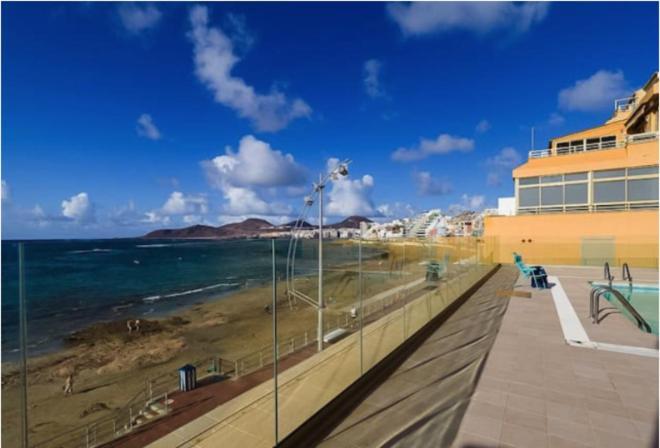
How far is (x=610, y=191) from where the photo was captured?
16.8 m

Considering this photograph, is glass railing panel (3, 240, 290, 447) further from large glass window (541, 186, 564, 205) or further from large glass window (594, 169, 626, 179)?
large glass window (594, 169, 626, 179)

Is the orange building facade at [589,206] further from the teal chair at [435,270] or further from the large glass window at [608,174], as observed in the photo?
the teal chair at [435,270]

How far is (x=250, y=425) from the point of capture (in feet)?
8.99

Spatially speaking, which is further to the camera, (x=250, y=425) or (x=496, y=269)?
(x=496, y=269)

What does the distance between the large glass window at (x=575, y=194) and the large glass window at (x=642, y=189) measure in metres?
1.82

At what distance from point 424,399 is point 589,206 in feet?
63.0

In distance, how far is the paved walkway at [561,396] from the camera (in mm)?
2762

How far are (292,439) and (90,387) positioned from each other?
953 centimetres

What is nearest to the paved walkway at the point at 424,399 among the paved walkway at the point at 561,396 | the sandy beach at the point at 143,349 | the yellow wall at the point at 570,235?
the paved walkway at the point at 561,396

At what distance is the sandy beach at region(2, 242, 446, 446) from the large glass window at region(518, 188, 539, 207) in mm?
12420

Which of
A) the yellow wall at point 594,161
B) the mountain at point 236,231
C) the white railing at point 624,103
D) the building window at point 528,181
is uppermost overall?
the white railing at point 624,103

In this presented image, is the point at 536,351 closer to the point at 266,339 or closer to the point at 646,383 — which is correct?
the point at 646,383

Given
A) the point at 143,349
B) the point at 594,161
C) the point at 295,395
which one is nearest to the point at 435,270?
the point at 295,395

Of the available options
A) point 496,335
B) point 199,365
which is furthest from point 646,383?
point 199,365
